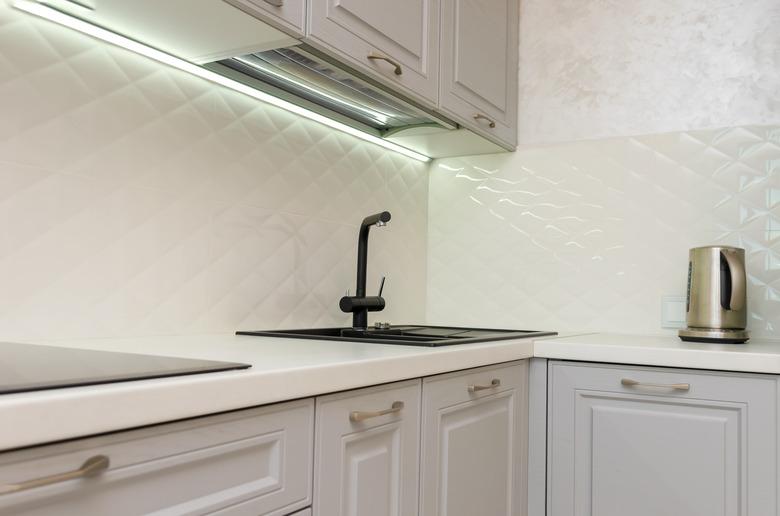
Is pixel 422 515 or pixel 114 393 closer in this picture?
pixel 114 393

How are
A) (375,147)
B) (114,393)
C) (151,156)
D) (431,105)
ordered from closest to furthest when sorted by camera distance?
1. (114,393)
2. (151,156)
3. (431,105)
4. (375,147)

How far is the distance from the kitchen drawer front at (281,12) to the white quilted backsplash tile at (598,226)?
1206mm

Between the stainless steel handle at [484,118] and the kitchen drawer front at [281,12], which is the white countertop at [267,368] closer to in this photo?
the kitchen drawer front at [281,12]

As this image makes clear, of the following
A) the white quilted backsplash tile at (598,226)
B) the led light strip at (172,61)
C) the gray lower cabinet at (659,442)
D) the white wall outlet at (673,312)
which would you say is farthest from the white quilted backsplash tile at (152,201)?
the white wall outlet at (673,312)

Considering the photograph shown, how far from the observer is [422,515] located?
4.01 feet

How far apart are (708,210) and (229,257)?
1412 millimetres

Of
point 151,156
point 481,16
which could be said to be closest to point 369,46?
point 151,156

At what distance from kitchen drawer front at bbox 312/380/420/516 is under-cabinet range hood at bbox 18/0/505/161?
70 cm

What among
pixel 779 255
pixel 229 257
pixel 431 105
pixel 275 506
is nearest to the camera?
pixel 275 506

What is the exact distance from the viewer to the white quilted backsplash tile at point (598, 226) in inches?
76.3

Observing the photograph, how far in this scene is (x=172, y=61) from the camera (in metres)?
1.44

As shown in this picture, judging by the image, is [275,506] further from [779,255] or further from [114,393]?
[779,255]

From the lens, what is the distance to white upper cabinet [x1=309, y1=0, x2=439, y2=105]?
1345mm

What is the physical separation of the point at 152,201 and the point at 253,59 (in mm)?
379
